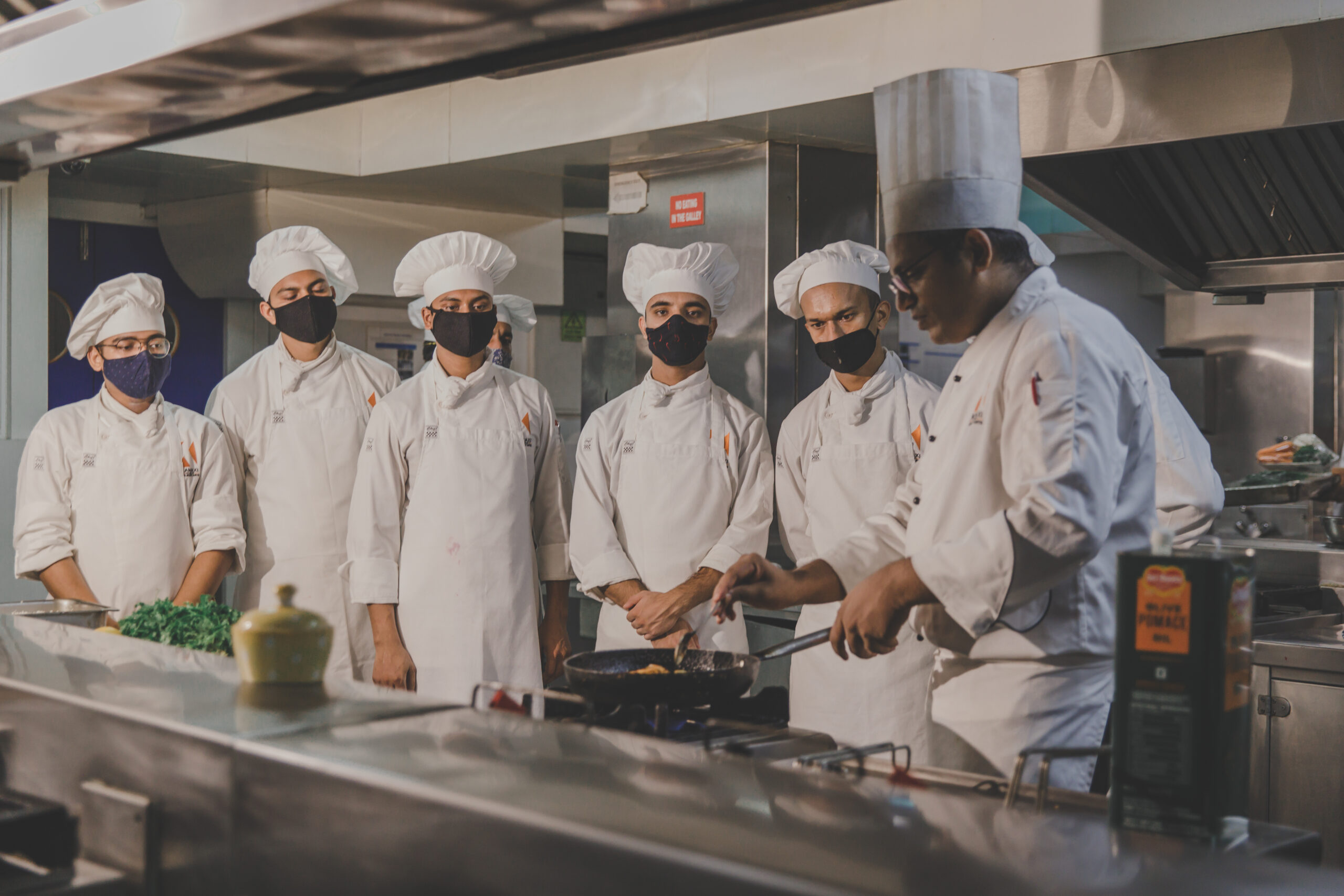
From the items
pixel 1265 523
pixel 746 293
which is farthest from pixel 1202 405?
pixel 746 293

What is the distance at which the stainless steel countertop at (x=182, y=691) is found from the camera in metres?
1.31

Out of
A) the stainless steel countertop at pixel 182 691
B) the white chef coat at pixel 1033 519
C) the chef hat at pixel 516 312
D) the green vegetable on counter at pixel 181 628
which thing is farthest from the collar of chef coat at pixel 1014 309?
the chef hat at pixel 516 312

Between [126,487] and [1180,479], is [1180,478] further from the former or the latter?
[126,487]

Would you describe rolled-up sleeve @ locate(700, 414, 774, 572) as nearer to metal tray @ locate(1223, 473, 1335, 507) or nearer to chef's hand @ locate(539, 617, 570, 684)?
chef's hand @ locate(539, 617, 570, 684)

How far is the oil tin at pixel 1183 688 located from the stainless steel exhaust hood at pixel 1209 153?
176cm

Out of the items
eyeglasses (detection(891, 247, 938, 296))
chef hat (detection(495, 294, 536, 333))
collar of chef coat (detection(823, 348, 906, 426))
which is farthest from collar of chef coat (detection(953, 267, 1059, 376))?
chef hat (detection(495, 294, 536, 333))

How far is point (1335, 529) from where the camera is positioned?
3193mm

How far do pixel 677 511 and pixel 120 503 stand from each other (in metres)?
1.29

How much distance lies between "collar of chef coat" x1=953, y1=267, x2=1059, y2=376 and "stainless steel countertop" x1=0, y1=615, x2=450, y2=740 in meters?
0.85

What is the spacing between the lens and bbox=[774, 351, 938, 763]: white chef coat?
2684 mm

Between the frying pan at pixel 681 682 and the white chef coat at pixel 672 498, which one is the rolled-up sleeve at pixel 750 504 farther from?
the frying pan at pixel 681 682

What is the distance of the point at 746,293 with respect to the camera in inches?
151

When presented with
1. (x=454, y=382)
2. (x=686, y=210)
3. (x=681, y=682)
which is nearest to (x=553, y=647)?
(x=454, y=382)

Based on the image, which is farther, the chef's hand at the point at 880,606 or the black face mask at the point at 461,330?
the black face mask at the point at 461,330
